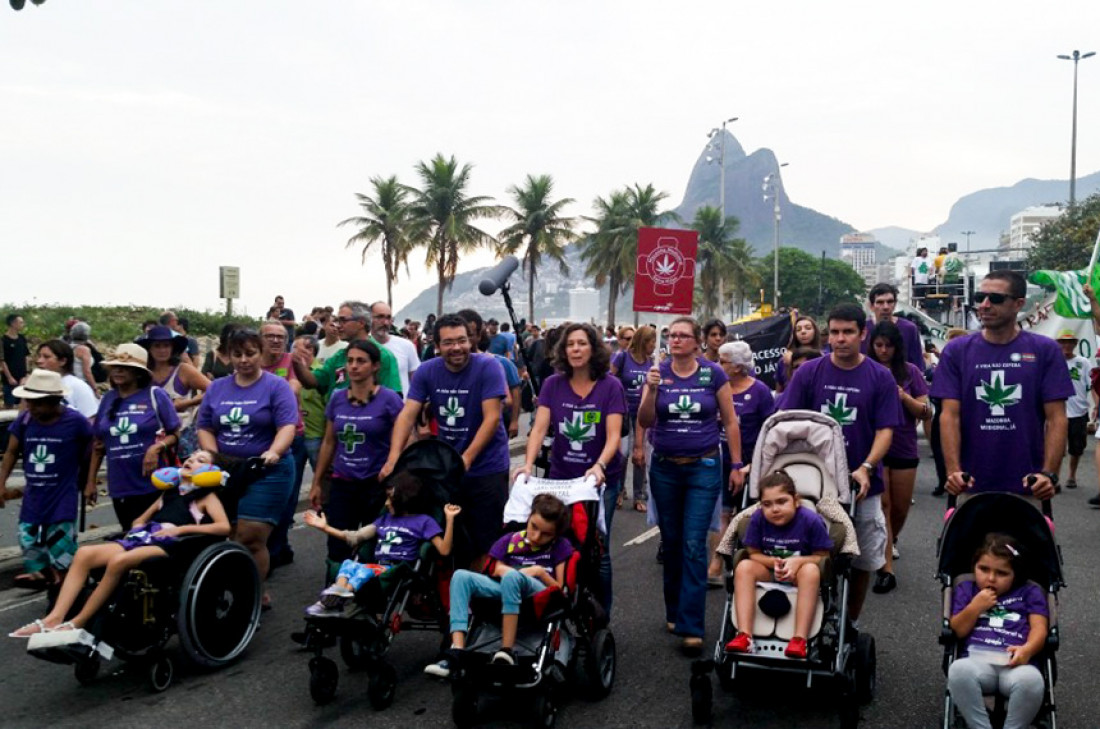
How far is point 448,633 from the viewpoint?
203 inches

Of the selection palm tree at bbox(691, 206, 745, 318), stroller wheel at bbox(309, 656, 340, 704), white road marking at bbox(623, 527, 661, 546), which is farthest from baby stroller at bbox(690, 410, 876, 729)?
palm tree at bbox(691, 206, 745, 318)

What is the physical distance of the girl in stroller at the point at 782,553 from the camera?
4590mm

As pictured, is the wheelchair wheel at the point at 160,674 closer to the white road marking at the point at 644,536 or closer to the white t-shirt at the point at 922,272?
the white road marking at the point at 644,536

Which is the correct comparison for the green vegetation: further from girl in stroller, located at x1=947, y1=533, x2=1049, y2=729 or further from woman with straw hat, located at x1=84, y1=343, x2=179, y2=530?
girl in stroller, located at x1=947, y1=533, x2=1049, y2=729

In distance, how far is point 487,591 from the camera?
4727 mm

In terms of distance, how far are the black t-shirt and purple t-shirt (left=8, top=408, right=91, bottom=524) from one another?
33.7 ft

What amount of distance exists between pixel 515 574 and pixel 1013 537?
2302 millimetres

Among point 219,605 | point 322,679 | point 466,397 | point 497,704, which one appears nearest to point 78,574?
point 219,605

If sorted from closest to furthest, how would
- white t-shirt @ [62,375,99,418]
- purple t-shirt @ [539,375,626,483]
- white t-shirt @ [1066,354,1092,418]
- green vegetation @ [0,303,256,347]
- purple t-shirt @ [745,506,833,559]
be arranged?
1. purple t-shirt @ [745,506,833,559]
2. purple t-shirt @ [539,375,626,483]
3. white t-shirt @ [62,375,99,418]
4. white t-shirt @ [1066,354,1092,418]
5. green vegetation @ [0,303,256,347]

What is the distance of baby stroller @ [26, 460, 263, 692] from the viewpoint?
4809 millimetres

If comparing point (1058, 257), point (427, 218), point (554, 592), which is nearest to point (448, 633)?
point (554, 592)

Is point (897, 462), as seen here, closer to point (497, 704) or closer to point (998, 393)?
point (998, 393)

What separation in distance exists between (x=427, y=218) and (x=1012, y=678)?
52476 mm

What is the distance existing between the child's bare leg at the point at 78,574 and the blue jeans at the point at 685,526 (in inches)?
121
